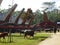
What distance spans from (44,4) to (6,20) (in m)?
107

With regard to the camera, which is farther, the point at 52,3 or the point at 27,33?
the point at 52,3

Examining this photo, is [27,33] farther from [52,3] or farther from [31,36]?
[52,3]

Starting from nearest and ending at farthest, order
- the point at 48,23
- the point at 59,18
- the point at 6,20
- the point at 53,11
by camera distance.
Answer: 1. the point at 6,20
2. the point at 48,23
3. the point at 59,18
4. the point at 53,11

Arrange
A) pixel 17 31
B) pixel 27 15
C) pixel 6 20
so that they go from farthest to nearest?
pixel 27 15
pixel 17 31
pixel 6 20

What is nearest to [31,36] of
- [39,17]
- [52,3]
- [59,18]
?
[59,18]

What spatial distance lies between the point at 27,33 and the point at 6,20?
19.1 meters

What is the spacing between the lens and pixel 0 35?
31.0 metres

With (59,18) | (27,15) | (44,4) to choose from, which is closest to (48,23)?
(27,15)

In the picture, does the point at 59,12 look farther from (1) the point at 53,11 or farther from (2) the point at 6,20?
(2) the point at 6,20

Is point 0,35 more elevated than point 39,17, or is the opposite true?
point 0,35

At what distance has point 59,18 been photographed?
458 feet

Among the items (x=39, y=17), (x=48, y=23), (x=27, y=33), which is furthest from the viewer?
(x=39, y=17)

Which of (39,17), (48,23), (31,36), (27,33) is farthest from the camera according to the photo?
(39,17)

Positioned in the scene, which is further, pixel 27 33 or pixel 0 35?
pixel 27 33
